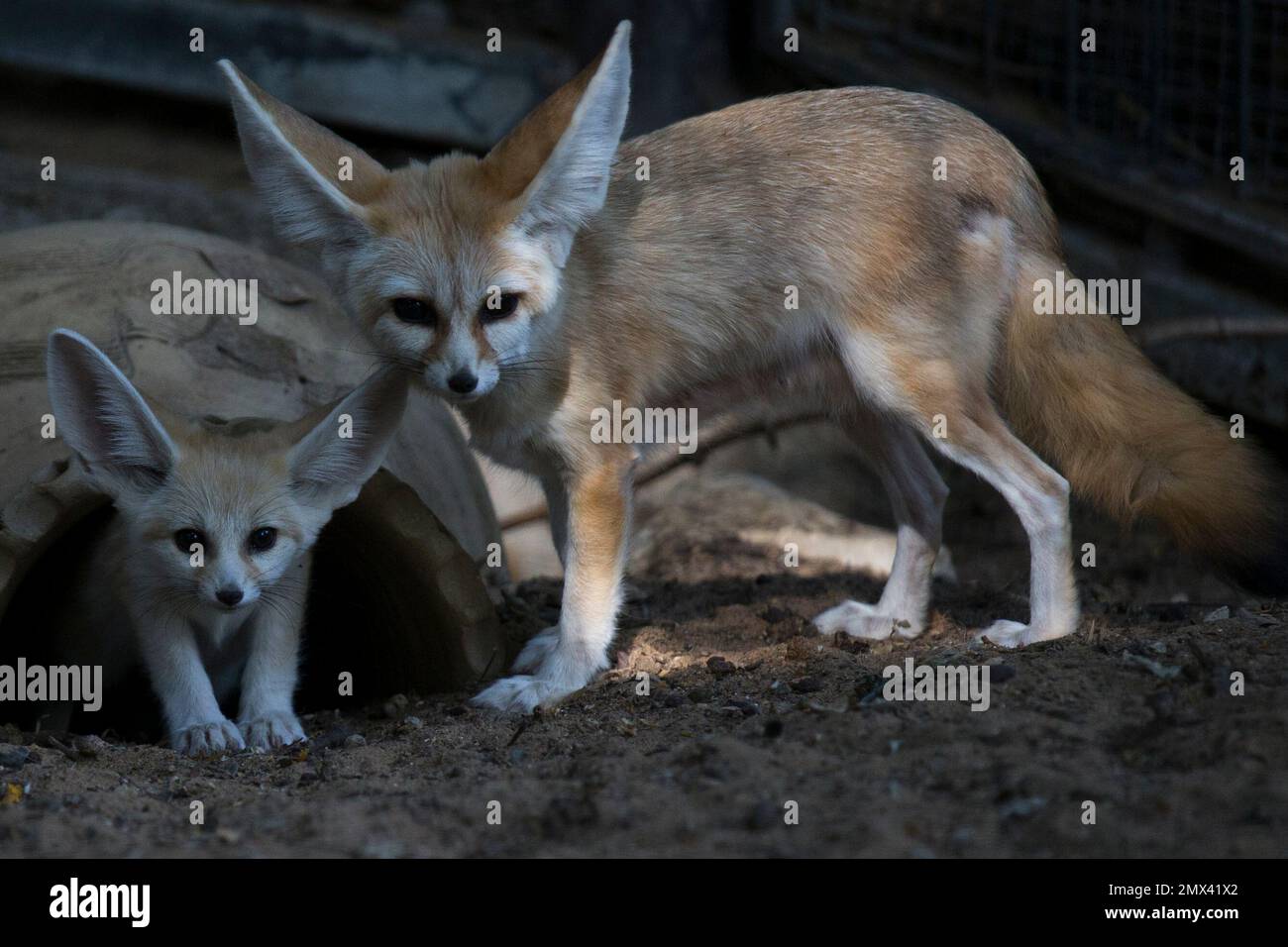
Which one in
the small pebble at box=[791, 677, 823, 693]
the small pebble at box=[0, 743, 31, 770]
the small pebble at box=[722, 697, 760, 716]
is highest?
the small pebble at box=[791, 677, 823, 693]

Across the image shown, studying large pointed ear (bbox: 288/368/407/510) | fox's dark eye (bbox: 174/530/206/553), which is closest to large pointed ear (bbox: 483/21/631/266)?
large pointed ear (bbox: 288/368/407/510)

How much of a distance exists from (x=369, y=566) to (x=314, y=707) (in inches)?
26.8

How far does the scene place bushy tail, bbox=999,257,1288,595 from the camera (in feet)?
11.6

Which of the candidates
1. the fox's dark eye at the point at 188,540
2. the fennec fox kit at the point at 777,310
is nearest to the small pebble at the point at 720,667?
the fennec fox kit at the point at 777,310

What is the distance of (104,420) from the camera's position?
11.1 feet

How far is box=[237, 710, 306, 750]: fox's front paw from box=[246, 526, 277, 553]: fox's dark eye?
0.45m

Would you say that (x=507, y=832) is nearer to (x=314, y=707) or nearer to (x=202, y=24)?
(x=314, y=707)

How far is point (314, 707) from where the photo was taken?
466 centimetres

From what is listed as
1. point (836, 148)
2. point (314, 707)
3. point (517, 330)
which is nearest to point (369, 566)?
point (314, 707)

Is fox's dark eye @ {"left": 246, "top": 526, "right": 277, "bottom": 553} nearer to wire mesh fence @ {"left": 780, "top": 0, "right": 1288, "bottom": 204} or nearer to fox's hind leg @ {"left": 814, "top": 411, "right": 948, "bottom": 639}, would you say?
fox's hind leg @ {"left": 814, "top": 411, "right": 948, "bottom": 639}

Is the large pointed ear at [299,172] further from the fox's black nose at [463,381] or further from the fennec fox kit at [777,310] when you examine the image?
the fox's black nose at [463,381]

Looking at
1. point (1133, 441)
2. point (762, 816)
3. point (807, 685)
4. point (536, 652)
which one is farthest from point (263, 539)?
point (1133, 441)

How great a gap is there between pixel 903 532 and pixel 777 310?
32.9 inches

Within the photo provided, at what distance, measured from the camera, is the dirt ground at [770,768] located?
238cm
